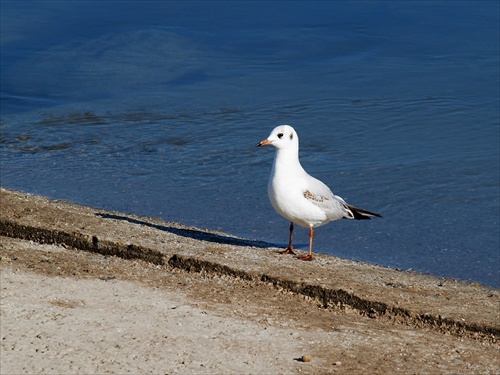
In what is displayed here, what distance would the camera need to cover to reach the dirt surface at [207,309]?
4715 millimetres

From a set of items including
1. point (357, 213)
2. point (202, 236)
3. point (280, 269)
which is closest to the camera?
point (280, 269)

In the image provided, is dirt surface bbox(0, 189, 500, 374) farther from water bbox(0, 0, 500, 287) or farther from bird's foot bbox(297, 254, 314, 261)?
water bbox(0, 0, 500, 287)

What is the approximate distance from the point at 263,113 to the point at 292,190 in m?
6.56

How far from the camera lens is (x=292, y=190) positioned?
6.68m

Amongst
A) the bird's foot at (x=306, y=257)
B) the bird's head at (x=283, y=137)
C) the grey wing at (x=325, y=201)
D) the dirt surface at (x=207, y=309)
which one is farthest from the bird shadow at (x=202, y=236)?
the bird's head at (x=283, y=137)

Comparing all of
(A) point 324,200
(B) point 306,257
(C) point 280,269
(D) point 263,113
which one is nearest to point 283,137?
(A) point 324,200

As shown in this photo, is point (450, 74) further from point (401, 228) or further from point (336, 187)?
point (401, 228)

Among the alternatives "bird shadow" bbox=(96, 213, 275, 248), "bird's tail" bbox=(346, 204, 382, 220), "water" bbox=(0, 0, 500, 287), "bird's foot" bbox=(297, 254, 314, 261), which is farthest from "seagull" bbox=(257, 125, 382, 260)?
"water" bbox=(0, 0, 500, 287)

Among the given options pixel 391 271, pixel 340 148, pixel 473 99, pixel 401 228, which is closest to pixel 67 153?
pixel 340 148

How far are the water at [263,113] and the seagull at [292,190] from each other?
4.29 ft

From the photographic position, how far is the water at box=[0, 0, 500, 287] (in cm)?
914

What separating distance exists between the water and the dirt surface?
189 cm

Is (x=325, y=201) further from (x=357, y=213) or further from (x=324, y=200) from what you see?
(x=357, y=213)

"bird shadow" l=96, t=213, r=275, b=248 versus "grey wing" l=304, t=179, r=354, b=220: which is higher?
"grey wing" l=304, t=179, r=354, b=220
